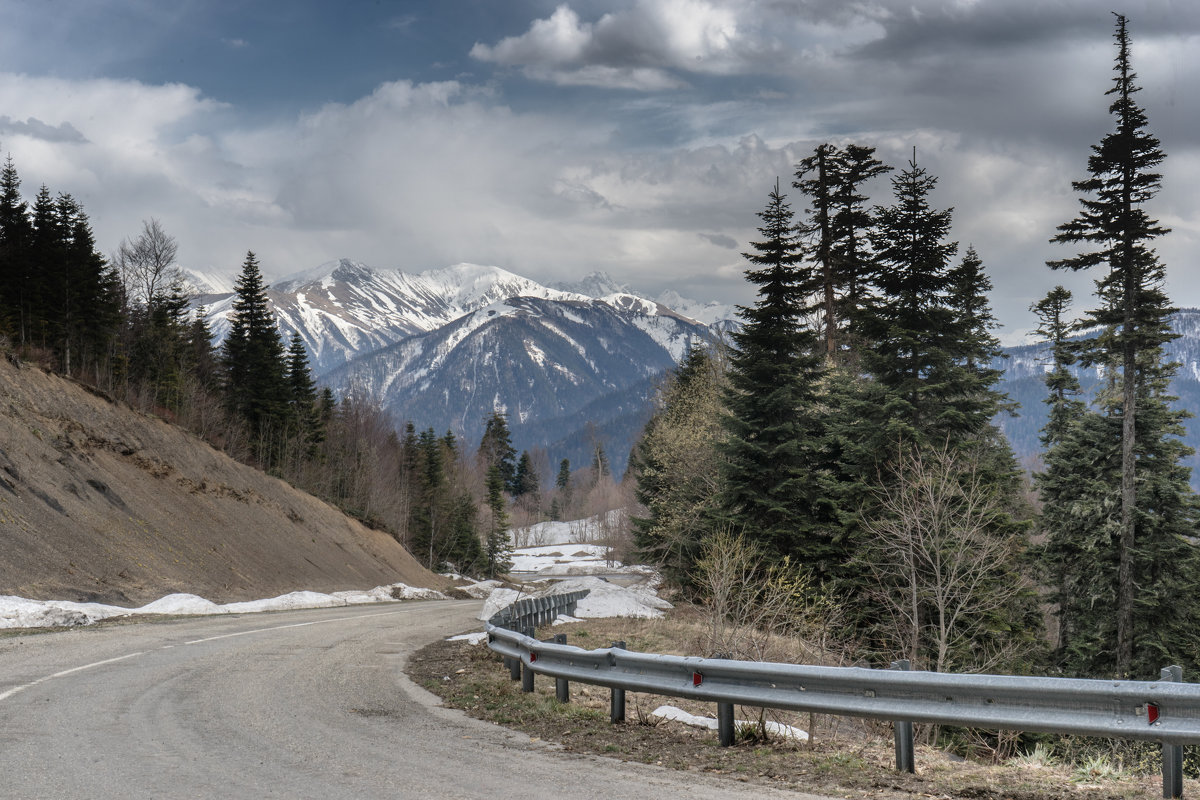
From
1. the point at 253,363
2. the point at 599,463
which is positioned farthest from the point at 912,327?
the point at 599,463

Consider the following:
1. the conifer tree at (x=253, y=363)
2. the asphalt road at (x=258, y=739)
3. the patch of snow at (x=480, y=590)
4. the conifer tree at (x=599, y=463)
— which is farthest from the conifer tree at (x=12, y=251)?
the conifer tree at (x=599, y=463)

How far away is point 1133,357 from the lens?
26.3 m

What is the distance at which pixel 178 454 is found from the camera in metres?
42.8

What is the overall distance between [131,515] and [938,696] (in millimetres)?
33718

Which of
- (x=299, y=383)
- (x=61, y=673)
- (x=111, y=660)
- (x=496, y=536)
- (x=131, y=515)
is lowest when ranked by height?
(x=496, y=536)

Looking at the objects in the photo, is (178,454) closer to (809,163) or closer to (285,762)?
(809,163)

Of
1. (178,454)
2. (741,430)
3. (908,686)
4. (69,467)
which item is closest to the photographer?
(908,686)

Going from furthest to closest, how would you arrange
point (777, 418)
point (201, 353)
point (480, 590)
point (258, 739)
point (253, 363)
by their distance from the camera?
1. point (201, 353)
2. point (253, 363)
3. point (480, 590)
4. point (777, 418)
5. point (258, 739)

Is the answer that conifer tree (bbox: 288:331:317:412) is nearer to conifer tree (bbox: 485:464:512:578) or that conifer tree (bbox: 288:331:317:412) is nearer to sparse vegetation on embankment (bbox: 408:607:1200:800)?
conifer tree (bbox: 485:464:512:578)

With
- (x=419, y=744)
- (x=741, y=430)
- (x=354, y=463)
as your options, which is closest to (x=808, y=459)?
(x=741, y=430)

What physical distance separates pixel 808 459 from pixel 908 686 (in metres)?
24.8

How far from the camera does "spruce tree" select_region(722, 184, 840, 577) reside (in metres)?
29.7

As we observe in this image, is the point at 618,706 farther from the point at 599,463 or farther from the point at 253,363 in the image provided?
the point at 599,463

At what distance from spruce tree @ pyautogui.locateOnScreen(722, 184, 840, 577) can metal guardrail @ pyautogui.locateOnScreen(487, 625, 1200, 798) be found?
70.9ft
